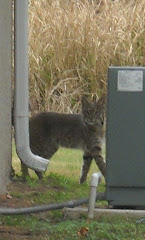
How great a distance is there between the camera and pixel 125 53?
518 inches

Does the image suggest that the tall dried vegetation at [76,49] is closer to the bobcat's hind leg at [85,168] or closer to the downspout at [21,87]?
the bobcat's hind leg at [85,168]

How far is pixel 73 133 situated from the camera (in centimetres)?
907

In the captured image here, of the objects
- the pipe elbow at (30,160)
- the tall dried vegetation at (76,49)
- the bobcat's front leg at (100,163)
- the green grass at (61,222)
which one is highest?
the tall dried vegetation at (76,49)

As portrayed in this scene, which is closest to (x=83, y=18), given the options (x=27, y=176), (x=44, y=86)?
(x=44, y=86)

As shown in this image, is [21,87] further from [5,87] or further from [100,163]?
[100,163]

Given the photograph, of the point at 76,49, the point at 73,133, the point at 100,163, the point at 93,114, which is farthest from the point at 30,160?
the point at 76,49

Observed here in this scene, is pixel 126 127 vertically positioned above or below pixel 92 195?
above

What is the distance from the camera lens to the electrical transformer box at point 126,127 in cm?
603

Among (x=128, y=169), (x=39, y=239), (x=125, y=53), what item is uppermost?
(x=125, y=53)

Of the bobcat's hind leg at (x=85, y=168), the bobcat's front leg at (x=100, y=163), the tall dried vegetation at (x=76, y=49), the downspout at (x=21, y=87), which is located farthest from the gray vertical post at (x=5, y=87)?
the tall dried vegetation at (x=76, y=49)

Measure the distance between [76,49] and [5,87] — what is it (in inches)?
249

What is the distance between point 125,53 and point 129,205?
23.5ft

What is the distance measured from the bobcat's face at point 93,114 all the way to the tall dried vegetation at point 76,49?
3.09m

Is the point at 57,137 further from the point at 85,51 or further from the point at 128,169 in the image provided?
the point at 85,51
